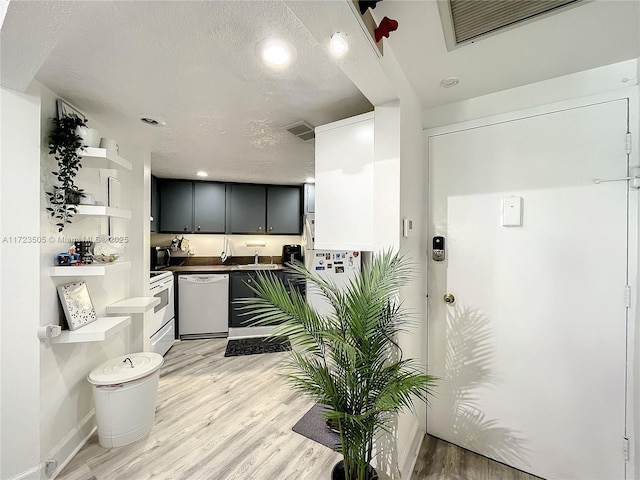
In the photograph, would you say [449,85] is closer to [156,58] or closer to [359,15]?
[359,15]

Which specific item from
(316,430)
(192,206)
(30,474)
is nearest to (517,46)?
(316,430)

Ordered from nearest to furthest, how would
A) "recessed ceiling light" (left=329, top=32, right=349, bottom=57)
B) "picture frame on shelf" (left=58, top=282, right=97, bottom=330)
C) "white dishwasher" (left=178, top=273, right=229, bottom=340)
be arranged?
"recessed ceiling light" (left=329, top=32, right=349, bottom=57) → "picture frame on shelf" (left=58, top=282, right=97, bottom=330) → "white dishwasher" (left=178, top=273, right=229, bottom=340)

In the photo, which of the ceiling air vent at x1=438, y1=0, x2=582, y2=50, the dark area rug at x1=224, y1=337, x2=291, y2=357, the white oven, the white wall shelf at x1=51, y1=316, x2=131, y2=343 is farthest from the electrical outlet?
the ceiling air vent at x1=438, y1=0, x2=582, y2=50

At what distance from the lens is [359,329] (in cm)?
109

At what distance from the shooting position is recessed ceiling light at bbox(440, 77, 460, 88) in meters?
1.50

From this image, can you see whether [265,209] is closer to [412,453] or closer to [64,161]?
[64,161]

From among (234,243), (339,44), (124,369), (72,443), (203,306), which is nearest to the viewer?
(339,44)

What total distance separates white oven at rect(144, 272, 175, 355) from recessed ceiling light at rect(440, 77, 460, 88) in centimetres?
301

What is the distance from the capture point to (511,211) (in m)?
1.56

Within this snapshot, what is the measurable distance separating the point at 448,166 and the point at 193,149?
7.50 feet

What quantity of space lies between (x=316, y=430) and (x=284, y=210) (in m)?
3.03

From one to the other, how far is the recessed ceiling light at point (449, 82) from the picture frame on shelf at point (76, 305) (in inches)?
99.7

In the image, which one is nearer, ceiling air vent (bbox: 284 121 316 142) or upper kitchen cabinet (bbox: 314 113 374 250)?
upper kitchen cabinet (bbox: 314 113 374 250)

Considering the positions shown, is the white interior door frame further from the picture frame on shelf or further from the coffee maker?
the coffee maker
